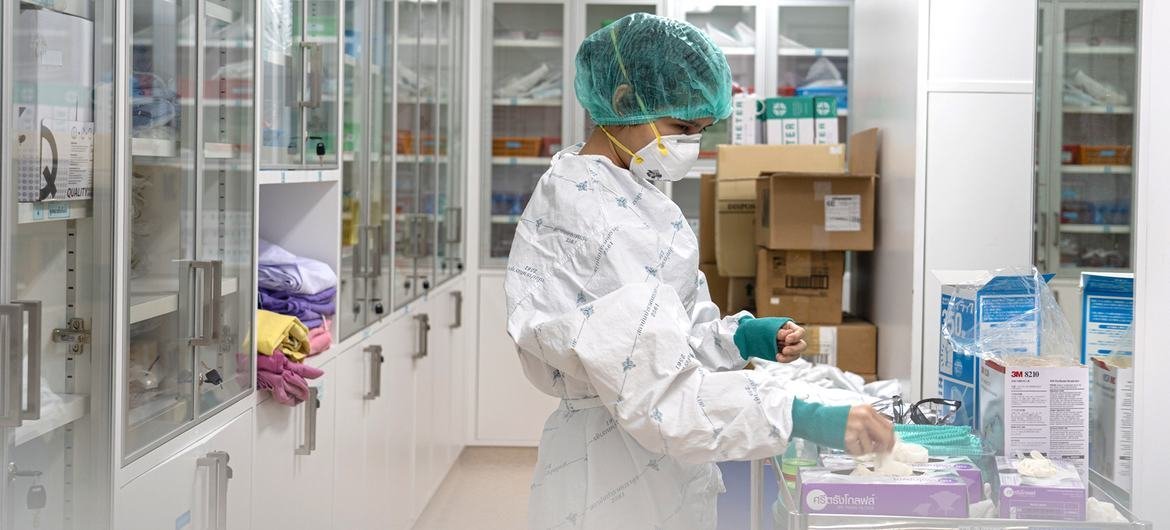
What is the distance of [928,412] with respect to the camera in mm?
2256

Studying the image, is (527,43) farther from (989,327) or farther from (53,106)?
(53,106)

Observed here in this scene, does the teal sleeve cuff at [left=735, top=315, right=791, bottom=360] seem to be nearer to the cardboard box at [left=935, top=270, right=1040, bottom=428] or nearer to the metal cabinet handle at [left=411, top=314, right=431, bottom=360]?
the cardboard box at [left=935, top=270, right=1040, bottom=428]

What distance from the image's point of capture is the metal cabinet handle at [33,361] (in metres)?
1.51

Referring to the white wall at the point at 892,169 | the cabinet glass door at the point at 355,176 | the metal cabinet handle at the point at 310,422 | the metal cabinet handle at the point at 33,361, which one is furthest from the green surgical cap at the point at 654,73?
the white wall at the point at 892,169

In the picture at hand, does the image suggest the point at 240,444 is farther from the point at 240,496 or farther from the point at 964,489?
the point at 964,489

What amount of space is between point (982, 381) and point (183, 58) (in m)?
1.57

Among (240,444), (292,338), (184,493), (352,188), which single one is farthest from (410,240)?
(184,493)

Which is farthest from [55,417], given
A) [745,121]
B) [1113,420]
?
[745,121]

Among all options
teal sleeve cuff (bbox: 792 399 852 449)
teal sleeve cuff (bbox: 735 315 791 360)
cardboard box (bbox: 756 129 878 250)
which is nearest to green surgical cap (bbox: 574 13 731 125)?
teal sleeve cuff (bbox: 735 315 791 360)

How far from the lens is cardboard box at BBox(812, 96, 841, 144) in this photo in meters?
4.67

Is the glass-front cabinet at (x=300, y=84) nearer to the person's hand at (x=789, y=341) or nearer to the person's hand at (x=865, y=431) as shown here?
the person's hand at (x=789, y=341)

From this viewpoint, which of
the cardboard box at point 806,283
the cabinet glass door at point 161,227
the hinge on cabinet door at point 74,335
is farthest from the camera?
the cardboard box at point 806,283

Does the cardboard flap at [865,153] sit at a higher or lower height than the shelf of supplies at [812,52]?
lower

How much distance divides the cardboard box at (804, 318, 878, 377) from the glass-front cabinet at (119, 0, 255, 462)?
7.23 ft
